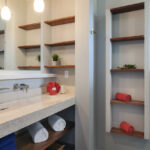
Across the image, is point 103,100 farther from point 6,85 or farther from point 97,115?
point 6,85

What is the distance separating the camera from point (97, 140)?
2.12 m

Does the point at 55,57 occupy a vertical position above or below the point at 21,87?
above

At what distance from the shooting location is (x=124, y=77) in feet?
6.42

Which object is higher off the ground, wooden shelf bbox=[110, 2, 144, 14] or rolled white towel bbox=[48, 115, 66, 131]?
wooden shelf bbox=[110, 2, 144, 14]

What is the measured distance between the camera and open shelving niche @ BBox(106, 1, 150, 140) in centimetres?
184

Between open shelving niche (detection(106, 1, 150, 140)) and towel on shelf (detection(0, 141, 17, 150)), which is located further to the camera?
open shelving niche (detection(106, 1, 150, 140))

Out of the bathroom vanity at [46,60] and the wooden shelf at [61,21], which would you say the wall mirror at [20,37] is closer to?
the bathroom vanity at [46,60]

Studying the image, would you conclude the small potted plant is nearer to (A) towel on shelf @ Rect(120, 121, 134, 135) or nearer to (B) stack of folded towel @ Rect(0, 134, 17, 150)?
(B) stack of folded towel @ Rect(0, 134, 17, 150)

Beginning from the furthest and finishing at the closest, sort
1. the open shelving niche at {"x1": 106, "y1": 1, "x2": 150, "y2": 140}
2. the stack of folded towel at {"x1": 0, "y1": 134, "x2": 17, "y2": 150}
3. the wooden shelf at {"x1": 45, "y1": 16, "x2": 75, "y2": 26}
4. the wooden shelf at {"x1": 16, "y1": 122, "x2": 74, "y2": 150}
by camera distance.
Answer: the wooden shelf at {"x1": 45, "y1": 16, "x2": 75, "y2": 26} → the open shelving niche at {"x1": 106, "y1": 1, "x2": 150, "y2": 140} → the wooden shelf at {"x1": 16, "y1": 122, "x2": 74, "y2": 150} → the stack of folded towel at {"x1": 0, "y1": 134, "x2": 17, "y2": 150}

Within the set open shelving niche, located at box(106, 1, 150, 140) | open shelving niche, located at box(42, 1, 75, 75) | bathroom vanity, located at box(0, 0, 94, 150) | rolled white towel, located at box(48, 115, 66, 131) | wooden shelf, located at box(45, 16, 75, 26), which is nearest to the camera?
bathroom vanity, located at box(0, 0, 94, 150)

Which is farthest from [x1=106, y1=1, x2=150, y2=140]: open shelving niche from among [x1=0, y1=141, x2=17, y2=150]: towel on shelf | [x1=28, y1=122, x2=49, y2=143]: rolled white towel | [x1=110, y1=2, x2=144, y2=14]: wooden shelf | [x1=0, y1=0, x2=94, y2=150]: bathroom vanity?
[x1=0, y1=141, x2=17, y2=150]: towel on shelf

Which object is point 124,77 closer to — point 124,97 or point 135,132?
point 124,97

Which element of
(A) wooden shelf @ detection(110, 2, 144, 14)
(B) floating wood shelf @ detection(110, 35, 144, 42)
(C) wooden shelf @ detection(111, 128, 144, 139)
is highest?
(A) wooden shelf @ detection(110, 2, 144, 14)

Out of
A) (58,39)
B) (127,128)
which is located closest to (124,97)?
(127,128)
